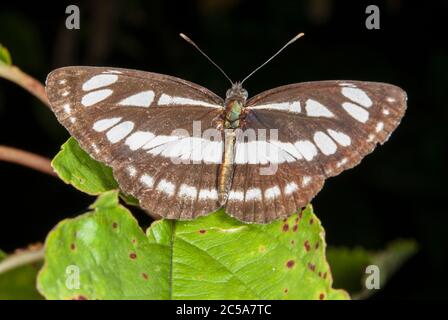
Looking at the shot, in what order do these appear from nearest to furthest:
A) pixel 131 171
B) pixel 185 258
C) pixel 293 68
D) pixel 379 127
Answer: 1. pixel 185 258
2. pixel 131 171
3. pixel 379 127
4. pixel 293 68

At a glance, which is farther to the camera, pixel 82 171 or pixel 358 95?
pixel 358 95

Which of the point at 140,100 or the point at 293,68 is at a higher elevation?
the point at 293,68

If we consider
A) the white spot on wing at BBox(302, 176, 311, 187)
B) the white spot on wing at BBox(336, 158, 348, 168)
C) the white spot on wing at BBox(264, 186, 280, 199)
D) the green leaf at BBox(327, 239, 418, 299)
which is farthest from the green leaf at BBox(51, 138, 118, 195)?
the green leaf at BBox(327, 239, 418, 299)

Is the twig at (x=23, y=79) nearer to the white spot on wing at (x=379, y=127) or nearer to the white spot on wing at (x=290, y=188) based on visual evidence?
the white spot on wing at (x=290, y=188)

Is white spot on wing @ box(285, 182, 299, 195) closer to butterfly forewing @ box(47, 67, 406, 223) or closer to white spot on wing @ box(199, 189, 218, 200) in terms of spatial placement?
butterfly forewing @ box(47, 67, 406, 223)

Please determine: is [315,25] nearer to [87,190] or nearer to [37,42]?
[37,42]

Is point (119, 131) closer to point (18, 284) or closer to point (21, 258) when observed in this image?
point (21, 258)

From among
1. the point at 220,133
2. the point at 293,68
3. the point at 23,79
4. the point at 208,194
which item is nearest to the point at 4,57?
the point at 23,79
